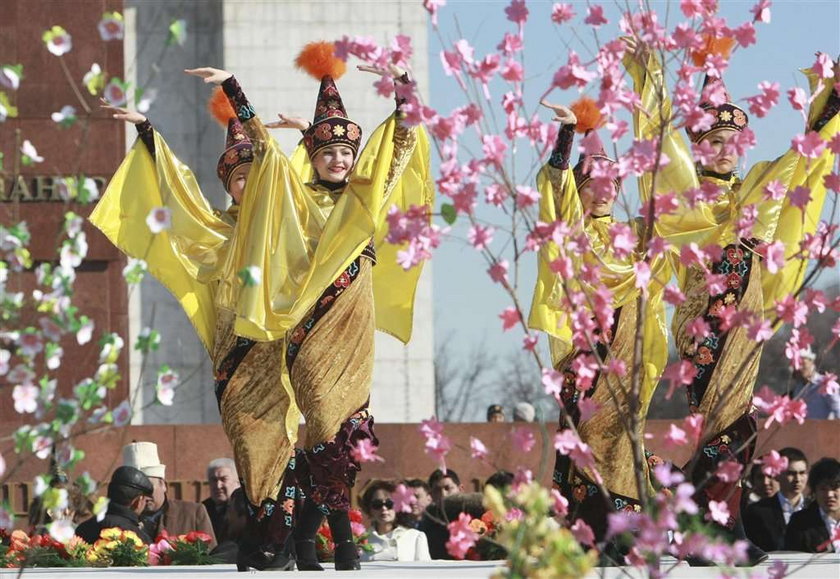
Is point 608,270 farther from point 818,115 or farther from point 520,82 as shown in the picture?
point 520,82

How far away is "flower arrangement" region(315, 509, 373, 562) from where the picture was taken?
386 inches

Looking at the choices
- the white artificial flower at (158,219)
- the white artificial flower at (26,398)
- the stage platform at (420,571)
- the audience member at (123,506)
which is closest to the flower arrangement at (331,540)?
the stage platform at (420,571)

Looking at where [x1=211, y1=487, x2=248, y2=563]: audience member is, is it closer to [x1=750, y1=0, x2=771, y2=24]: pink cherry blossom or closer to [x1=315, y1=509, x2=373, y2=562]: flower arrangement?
[x1=315, y1=509, x2=373, y2=562]: flower arrangement

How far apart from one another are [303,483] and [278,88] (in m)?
11.5

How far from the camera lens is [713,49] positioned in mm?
6410

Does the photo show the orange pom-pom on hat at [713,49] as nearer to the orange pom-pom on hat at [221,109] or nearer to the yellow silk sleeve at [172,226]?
the yellow silk sleeve at [172,226]

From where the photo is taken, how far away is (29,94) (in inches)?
674

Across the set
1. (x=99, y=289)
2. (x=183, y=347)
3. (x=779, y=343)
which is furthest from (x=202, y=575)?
(x=779, y=343)

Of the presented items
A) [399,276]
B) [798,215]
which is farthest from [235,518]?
[798,215]

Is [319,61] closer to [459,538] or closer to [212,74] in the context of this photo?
[212,74]

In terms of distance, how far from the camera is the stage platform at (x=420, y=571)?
26.1ft

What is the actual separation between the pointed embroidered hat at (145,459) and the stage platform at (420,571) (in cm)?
153

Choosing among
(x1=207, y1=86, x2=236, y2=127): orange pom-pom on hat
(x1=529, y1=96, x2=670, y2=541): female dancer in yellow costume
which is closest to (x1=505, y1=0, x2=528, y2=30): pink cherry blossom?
(x1=529, y1=96, x2=670, y2=541): female dancer in yellow costume

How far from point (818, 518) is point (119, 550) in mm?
3577
